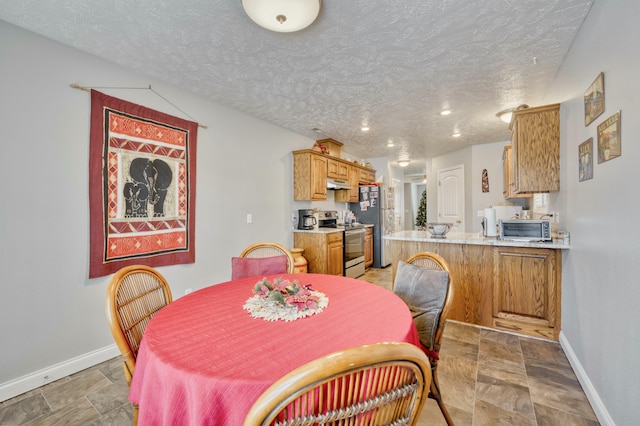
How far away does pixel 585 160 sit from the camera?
6.03 feet

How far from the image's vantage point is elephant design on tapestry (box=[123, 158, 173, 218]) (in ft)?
7.79

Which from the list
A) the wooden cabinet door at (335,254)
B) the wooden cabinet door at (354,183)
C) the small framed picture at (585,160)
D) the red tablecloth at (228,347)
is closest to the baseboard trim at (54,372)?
the red tablecloth at (228,347)

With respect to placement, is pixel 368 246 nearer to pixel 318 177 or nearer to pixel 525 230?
pixel 318 177

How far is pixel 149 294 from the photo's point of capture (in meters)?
1.47

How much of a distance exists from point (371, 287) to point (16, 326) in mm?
2398

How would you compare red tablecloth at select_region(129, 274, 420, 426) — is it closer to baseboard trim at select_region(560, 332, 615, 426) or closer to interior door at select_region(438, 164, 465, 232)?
baseboard trim at select_region(560, 332, 615, 426)

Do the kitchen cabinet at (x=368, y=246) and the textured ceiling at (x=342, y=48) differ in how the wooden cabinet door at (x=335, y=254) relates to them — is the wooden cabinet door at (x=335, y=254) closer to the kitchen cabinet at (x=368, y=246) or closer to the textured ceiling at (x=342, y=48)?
the kitchen cabinet at (x=368, y=246)

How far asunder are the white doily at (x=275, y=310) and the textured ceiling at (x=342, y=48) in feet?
5.65

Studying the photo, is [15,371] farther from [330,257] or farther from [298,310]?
[330,257]

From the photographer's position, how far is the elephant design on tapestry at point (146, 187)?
2.38 meters

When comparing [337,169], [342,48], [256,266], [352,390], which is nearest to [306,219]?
[337,169]

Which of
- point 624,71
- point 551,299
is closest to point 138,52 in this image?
point 624,71

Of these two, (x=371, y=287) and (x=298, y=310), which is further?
(x=371, y=287)

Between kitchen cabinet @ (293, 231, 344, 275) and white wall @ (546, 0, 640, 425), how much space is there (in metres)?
2.73
